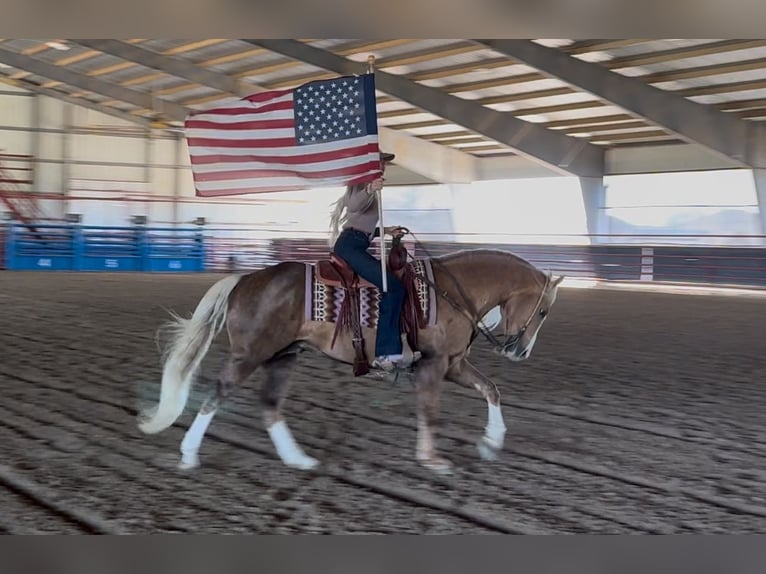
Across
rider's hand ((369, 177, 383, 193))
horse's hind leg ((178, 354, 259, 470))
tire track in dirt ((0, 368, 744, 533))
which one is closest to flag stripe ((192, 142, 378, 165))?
rider's hand ((369, 177, 383, 193))

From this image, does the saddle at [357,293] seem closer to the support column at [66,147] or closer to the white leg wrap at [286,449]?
the white leg wrap at [286,449]

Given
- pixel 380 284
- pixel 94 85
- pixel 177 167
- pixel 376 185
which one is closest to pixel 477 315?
pixel 380 284

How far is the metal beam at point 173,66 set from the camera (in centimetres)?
370

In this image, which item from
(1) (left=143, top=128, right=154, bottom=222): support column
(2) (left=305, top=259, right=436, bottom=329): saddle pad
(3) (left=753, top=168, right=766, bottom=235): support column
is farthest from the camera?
(3) (left=753, top=168, right=766, bottom=235): support column

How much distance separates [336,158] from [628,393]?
2457mm

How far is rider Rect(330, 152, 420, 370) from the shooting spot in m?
3.43

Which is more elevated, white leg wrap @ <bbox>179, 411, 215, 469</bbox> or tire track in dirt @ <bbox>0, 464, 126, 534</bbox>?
white leg wrap @ <bbox>179, 411, 215, 469</bbox>

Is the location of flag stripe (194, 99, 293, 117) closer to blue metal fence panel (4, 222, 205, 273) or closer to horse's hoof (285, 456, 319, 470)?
blue metal fence panel (4, 222, 205, 273)

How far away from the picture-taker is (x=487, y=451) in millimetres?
3844

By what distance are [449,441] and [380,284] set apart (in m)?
0.97

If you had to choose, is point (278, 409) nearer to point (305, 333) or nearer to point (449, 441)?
point (305, 333)

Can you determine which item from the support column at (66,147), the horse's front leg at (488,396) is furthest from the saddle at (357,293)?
the support column at (66,147)

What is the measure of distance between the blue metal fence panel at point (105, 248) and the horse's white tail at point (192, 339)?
0.85 meters
